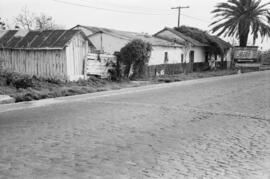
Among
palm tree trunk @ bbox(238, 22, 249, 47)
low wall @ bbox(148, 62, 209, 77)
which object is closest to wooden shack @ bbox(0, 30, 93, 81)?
low wall @ bbox(148, 62, 209, 77)

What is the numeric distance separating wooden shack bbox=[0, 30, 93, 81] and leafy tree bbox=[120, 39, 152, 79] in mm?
2835

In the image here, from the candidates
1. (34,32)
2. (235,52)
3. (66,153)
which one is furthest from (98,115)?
(235,52)

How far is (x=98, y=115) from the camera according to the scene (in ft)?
32.4

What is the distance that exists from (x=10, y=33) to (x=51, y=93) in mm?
9580

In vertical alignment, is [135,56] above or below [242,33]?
below

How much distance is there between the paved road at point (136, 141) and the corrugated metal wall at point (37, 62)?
8.00 meters

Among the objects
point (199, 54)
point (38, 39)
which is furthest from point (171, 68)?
point (38, 39)

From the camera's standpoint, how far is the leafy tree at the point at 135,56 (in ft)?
74.9

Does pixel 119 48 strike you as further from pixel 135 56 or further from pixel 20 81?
pixel 20 81

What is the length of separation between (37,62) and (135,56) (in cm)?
641

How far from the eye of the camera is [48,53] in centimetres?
1972

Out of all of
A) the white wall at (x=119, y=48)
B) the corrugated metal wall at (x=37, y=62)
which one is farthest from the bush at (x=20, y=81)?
the white wall at (x=119, y=48)

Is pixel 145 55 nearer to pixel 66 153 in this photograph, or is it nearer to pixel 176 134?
pixel 176 134

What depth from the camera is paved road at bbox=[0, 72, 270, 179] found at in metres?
5.18
